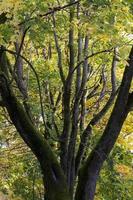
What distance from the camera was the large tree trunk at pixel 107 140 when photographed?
6148 mm

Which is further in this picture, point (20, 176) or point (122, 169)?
point (20, 176)

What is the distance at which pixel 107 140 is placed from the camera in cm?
635

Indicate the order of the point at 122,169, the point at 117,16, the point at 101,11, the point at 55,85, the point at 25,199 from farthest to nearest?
the point at 25,199
the point at 122,169
the point at 55,85
the point at 117,16
the point at 101,11

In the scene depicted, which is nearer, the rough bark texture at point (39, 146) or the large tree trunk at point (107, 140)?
the large tree trunk at point (107, 140)

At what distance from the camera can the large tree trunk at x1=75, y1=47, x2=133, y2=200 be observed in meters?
6.15

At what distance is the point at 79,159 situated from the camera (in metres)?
7.08

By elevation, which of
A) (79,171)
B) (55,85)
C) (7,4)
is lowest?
(79,171)

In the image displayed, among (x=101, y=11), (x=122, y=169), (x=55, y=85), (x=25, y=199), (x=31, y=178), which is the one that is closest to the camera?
(x=101, y=11)

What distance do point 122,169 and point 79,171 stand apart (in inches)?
211

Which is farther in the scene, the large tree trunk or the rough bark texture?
the rough bark texture

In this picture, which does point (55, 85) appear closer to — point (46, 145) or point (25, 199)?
point (46, 145)

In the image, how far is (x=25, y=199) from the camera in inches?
536

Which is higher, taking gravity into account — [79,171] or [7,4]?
[7,4]

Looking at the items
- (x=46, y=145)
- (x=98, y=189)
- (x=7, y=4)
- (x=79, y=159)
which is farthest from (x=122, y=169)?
(x=7, y=4)
